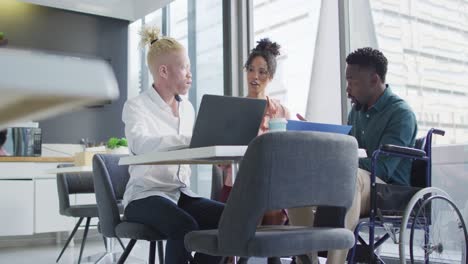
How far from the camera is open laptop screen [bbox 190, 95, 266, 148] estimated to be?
5.03 feet

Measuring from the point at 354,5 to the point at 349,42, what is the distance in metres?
0.27

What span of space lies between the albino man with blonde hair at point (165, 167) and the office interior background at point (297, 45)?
0.52 m

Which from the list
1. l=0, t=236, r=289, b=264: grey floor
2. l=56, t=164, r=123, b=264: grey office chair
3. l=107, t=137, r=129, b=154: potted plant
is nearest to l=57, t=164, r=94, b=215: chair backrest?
l=56, t=164, r=123, b=264: grey office chair

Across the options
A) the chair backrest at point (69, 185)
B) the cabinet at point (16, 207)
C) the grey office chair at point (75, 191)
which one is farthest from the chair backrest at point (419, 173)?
the cabinet at point (16, 207)

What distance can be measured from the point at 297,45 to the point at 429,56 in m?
1.16

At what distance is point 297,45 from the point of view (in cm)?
401

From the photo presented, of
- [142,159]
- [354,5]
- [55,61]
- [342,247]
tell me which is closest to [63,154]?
[354,5]

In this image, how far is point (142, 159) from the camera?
5.40ft

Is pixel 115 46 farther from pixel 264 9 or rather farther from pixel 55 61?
pixel 55 61

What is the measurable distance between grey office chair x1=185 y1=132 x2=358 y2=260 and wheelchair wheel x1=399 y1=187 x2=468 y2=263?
697mm

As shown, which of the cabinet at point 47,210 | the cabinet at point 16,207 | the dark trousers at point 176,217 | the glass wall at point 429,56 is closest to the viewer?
the dark trousers at point 176,217

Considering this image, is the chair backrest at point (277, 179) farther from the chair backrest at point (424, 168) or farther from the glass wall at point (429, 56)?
the glass wall at point (429, 56)

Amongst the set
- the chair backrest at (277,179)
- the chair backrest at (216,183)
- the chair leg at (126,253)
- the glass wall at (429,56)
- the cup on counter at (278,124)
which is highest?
the glass wall at (429,56)

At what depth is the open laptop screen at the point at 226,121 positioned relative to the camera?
1.53 m
